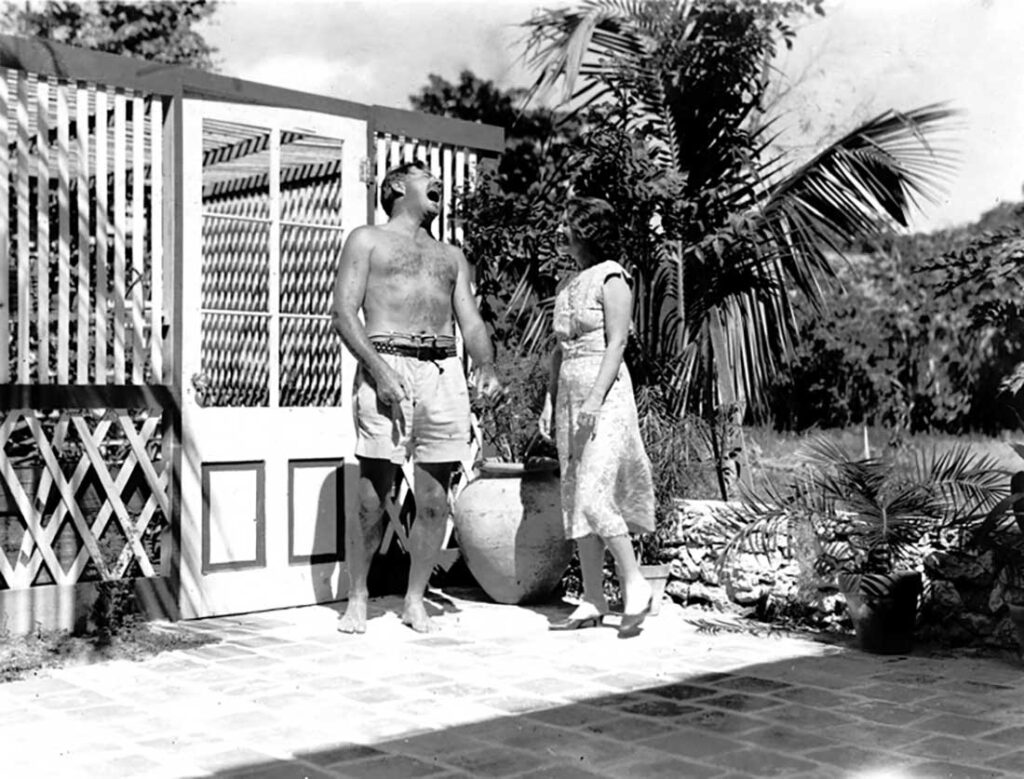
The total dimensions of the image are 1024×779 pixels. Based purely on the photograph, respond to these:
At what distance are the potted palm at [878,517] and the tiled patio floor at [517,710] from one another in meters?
0.19

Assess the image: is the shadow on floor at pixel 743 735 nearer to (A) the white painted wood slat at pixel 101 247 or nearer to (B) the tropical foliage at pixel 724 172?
(A) the white painted wood slat at pixel 101 247

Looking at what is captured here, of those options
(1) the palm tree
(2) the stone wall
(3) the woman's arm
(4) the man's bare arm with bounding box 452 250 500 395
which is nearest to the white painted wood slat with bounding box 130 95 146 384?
(4) the man's bare arm with bounding box 452 250 500 395

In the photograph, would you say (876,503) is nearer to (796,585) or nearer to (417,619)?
(796,585)

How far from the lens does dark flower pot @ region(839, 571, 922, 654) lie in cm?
480

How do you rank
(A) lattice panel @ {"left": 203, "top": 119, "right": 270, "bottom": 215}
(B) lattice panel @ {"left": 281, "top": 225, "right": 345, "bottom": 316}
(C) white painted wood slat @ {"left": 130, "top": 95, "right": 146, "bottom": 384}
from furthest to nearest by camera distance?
(B) lattice panel @ {"left": 281, "top": 225, "right": 345, "bottom": 316}
(A) lattice panel @ {"left": 203, "top": 119, "right": 270, "bottom": 215}
(C) white painted wood slat @ {"left": 130, "top": 95, "right": 146, "bottom": 384}

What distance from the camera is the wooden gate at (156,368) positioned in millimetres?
5141

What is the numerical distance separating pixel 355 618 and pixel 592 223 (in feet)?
6.37

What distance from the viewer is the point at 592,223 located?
5.33m

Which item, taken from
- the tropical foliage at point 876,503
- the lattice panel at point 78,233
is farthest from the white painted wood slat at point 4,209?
the tropical foliage at point 876,503

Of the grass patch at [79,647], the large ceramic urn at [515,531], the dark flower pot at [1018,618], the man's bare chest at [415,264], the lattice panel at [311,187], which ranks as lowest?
the grass patch at [79,647]

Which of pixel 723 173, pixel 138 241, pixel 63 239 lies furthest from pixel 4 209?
pixel 723 173

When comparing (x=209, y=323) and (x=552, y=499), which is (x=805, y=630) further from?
(x=209, y=323)

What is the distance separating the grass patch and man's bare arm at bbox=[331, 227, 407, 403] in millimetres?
1256

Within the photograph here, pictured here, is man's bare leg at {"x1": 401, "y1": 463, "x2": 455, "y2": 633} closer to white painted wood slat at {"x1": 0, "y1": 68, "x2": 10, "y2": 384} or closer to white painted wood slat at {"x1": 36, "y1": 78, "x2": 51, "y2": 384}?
white painted wood slat at {"x1": 36, "y1": 78, "x2": 51, "y2": 384}
